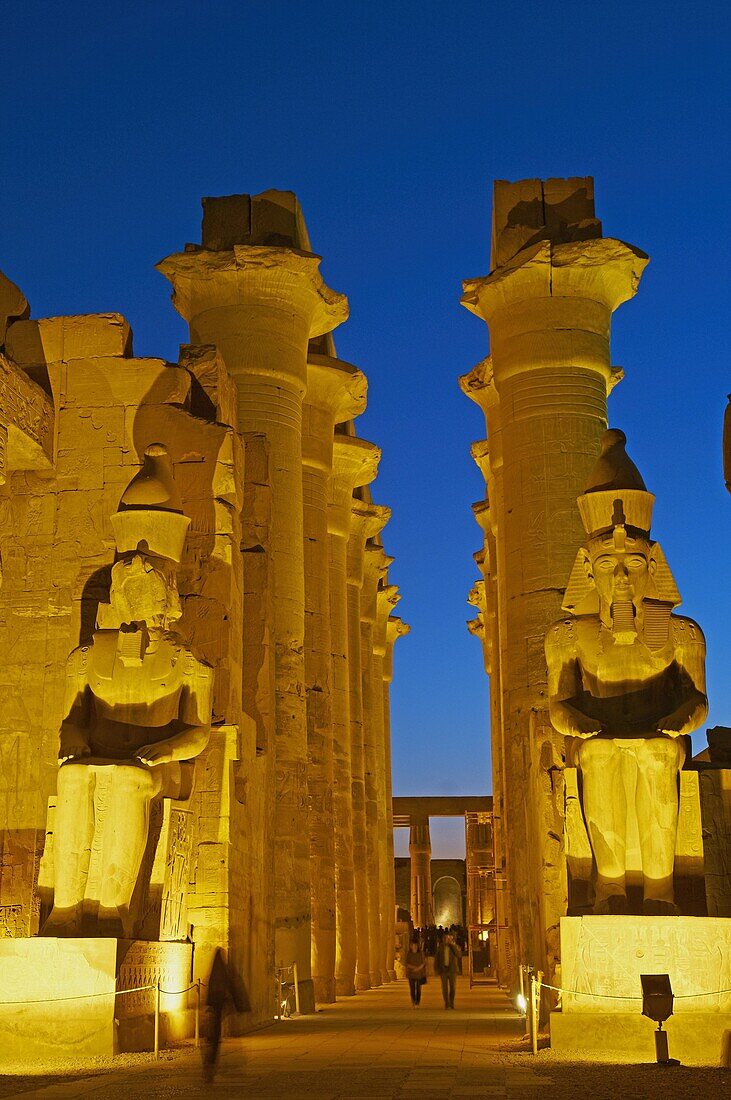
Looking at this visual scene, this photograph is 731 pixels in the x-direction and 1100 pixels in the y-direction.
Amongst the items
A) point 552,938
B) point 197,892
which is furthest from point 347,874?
point 197,892

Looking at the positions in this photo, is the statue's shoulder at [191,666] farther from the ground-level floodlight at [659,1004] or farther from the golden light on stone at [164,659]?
the ground-level floodlight at [659,1004]

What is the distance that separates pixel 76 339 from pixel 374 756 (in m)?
14.5

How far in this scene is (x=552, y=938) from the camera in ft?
35.3

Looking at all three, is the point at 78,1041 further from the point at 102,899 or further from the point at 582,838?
the point at 582,838

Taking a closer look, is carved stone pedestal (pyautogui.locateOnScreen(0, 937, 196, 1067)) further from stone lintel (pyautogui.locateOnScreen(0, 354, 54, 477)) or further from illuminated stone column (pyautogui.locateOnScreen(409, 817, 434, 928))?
illuminated stone column (pyautogui.locateOnScreen(409, 817, 434, 928))

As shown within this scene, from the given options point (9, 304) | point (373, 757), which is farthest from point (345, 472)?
point (9, 304)

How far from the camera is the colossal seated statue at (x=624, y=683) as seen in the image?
7875 millimetres

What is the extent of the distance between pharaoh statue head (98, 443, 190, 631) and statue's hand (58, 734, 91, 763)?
0.77 metres

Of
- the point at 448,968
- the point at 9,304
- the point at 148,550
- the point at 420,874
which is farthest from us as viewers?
the point at 420,874

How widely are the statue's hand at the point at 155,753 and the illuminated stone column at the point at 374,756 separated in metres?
15.0

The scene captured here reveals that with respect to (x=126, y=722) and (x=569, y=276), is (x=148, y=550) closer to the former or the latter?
(x=126, y=722)

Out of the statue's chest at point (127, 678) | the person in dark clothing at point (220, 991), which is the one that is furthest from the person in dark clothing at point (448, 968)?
the statue's chest at point (127, 678)

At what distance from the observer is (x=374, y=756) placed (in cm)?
2428

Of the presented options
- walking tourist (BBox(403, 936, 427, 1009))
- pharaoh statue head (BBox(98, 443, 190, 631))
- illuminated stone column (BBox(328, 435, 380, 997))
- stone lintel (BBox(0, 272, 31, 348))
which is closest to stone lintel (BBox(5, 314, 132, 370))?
stone lintel (BBox(0, 272, 31, 348))
